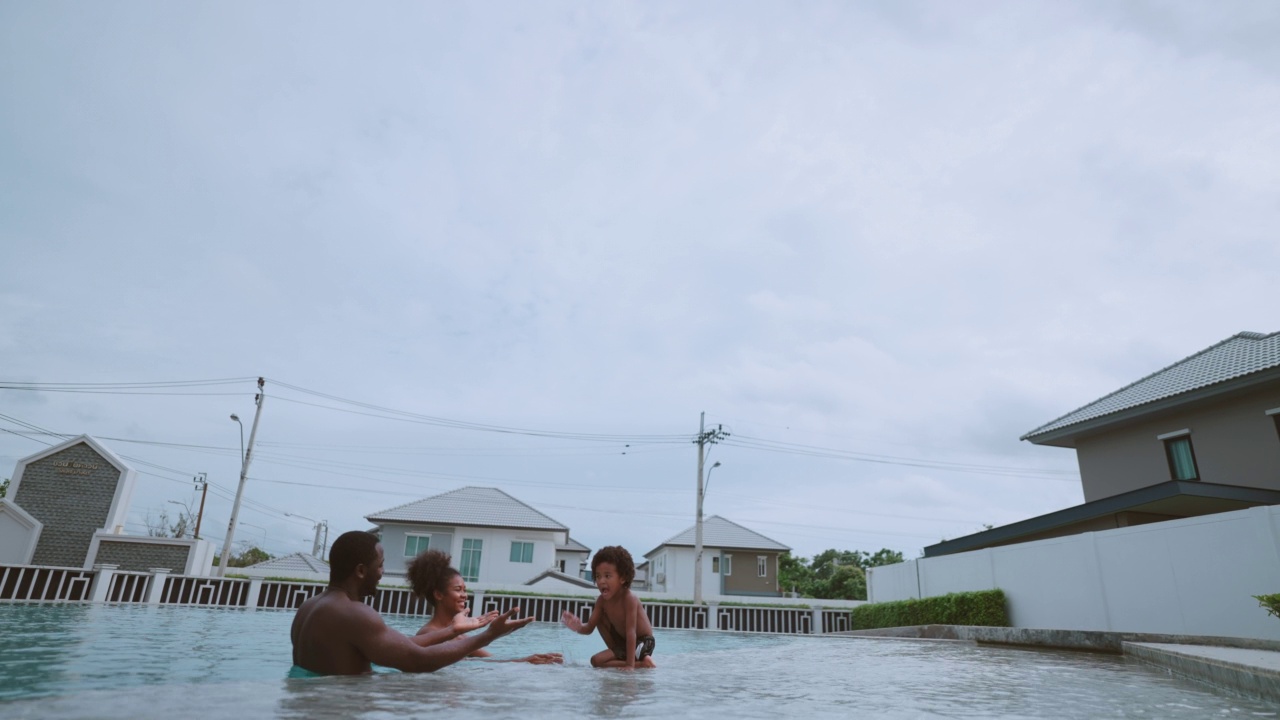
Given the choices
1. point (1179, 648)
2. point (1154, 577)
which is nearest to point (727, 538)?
point (1154, 577)

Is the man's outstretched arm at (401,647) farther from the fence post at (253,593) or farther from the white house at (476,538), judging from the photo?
the white house at (476,538)

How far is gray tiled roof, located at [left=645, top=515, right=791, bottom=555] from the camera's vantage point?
43209mm

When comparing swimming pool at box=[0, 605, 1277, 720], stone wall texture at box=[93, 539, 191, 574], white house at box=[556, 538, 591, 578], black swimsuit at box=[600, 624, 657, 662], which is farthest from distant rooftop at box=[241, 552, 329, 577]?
black swimsuit at box=[600, 624, 657, 662]

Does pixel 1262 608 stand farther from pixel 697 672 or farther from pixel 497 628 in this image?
pixel 497 628

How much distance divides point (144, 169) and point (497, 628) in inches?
607

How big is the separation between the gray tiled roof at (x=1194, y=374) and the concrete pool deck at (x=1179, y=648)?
9.90 metres

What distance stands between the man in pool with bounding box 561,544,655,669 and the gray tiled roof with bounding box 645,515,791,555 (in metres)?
37.8

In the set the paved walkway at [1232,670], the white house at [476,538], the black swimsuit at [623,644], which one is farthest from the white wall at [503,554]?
the paved walkway at [1232,670]

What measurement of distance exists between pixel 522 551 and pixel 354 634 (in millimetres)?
34078

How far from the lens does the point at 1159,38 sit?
29.9 ft

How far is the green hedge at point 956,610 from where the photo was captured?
49.1 feet

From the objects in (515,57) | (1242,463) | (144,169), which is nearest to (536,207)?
(515,57)

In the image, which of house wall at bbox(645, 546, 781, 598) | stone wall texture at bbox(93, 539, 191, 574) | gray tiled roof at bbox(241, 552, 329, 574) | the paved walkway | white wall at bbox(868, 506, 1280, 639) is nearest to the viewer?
the paved walkway

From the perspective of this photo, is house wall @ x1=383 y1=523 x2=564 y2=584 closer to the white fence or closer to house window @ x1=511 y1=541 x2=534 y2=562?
house window @ x1=511 y1=541 x2=534 y2=562
